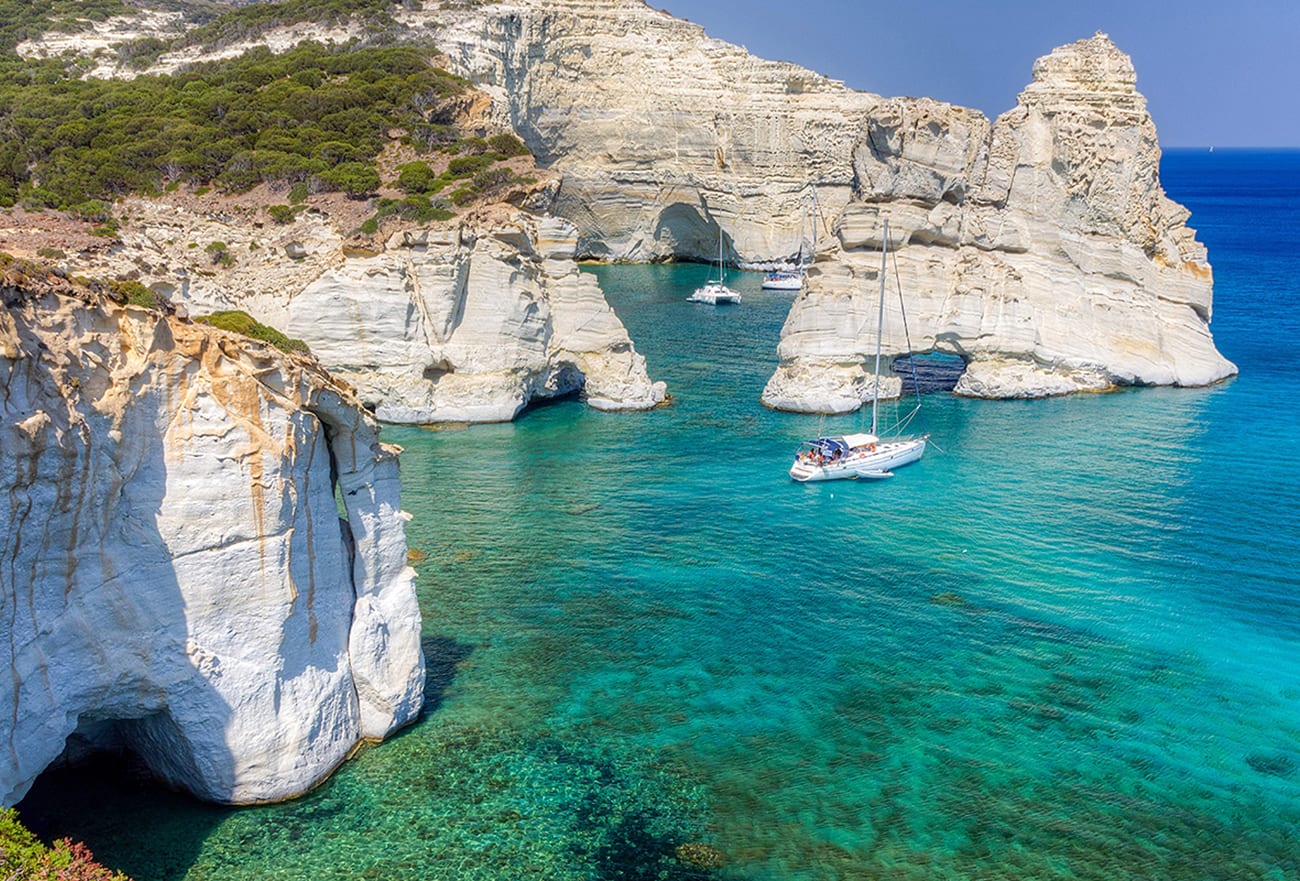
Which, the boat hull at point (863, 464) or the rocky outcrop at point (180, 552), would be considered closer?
the rocky outcrop at point (180, 552)

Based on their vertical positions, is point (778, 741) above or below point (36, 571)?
below

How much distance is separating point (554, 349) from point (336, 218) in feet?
33.6

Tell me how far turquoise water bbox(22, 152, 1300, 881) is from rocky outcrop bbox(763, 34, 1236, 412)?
569 centimetres

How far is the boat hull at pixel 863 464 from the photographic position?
3638cm

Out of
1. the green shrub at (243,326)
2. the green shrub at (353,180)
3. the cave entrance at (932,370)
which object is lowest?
the cave entrance at (932,370)

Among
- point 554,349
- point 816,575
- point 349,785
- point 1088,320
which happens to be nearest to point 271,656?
point 349,785

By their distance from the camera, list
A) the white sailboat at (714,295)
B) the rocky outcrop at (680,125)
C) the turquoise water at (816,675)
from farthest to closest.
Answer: the rocky outcrop at (680,125), the white sailboat at (714,295), the turquoise water at (816,675)

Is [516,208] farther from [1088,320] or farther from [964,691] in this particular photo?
[964,691]

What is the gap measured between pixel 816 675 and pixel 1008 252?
1199 inches

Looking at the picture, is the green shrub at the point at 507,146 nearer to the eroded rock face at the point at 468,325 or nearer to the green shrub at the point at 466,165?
the green shrub at the point at 466,165

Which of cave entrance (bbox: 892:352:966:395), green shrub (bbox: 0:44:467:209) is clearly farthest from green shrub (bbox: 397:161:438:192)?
cave entrance (bbox: 892:352:966:395)

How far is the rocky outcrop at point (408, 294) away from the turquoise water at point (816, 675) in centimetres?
241

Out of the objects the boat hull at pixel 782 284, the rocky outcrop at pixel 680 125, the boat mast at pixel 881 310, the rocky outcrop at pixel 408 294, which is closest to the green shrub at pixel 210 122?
the rocky outcrop at pixel 408 294

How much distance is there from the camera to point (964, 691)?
22.1m
